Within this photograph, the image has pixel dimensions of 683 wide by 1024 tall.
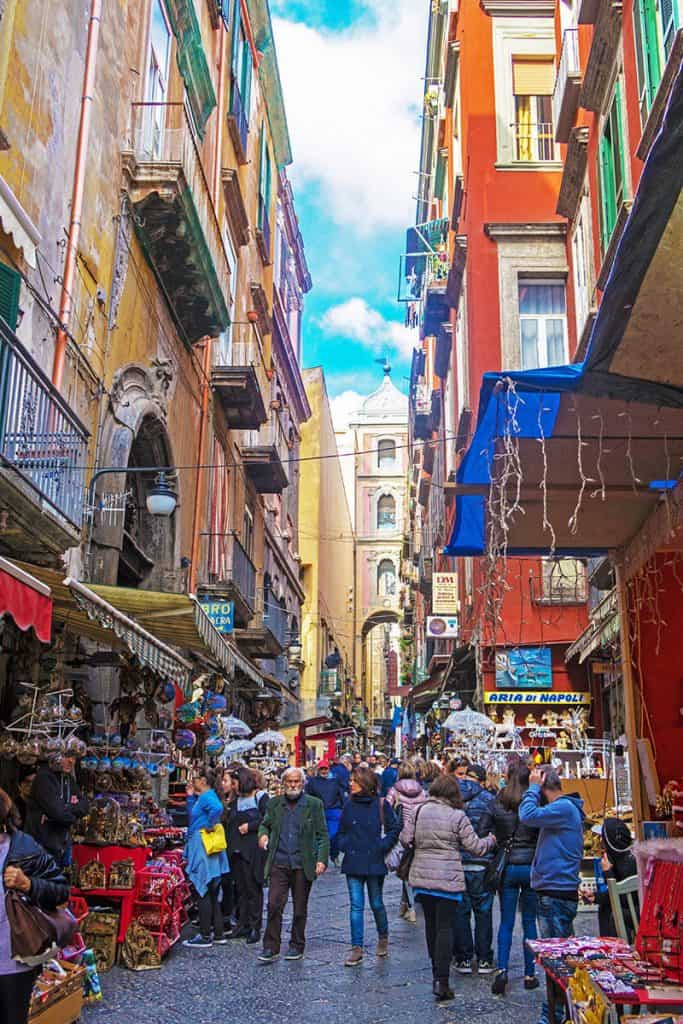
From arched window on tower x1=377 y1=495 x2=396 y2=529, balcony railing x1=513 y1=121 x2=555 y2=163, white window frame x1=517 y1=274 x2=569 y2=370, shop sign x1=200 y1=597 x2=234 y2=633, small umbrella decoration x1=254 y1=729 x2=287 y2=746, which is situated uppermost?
arched window on tower x1=377 y1=495 x2=396 y2=529

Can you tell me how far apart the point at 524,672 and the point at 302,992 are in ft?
41.1

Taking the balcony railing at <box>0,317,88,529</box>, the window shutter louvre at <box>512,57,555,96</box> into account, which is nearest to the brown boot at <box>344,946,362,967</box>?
the balcony railing at <box>0,317,88,529</box>

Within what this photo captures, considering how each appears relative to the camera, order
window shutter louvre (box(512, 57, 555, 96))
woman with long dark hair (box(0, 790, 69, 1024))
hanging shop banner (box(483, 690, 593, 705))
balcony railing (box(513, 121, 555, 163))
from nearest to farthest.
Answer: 1. woman with long dark hair (box(0, 790, 69, 1024))
2. hanging shop banner (box(483, 690, 593, 705))
3. balcony railing (box(513, 121, 555, 163))
4. window shutter louvre (box(512, 57, 555, 96))

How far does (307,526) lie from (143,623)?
37.9 m

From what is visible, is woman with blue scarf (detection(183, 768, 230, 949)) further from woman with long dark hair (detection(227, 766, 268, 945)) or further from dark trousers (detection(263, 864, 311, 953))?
dark trousers (detection(263, 864, 311, 953))

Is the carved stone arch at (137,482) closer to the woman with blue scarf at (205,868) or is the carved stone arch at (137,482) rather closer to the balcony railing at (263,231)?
the woman with blue scarf at (205,868)

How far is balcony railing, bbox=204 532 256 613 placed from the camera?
18.1 meters

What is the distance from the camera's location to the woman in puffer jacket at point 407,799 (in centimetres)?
932

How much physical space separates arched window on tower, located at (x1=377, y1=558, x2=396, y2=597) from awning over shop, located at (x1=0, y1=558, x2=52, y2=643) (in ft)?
227

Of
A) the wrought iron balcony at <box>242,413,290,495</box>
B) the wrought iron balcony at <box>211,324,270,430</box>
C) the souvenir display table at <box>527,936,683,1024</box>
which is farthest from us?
the wrought iron balcony at <box>242,413,290,495</box>

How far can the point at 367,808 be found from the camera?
895 cm

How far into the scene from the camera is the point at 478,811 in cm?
891

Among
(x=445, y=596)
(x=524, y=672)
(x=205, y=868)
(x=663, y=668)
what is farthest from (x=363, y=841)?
(x=445, y=596)

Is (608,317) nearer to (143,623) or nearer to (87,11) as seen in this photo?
(143,623)
